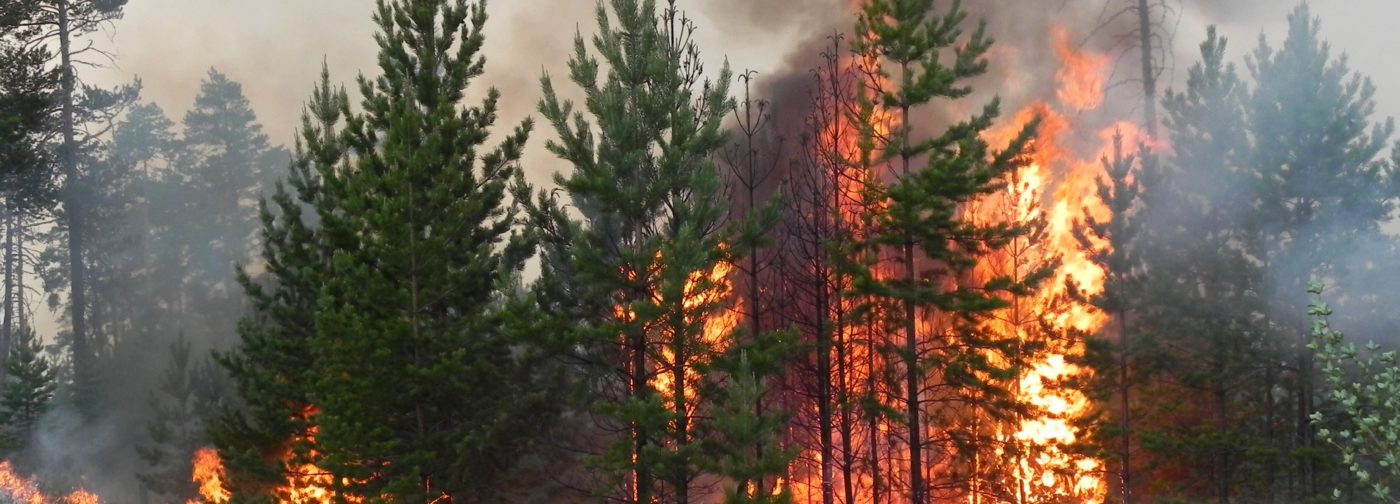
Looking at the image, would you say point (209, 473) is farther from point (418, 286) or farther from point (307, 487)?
point (418, 286)

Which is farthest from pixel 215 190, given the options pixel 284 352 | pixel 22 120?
pixel 284 352

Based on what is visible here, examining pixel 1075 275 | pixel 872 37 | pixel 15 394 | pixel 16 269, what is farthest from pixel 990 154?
pixel 16 269

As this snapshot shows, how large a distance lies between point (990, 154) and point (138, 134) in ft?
146

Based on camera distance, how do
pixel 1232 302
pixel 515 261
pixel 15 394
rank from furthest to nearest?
pixel 15 394 < pixel 1232 302 < pixel 515 261

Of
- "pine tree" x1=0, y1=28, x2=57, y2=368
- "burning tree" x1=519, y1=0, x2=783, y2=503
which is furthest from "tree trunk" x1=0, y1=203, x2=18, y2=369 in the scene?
"burning tree" x1=519, y1=0, x2=783, y2=503

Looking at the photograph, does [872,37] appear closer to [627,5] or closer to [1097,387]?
[627,5]

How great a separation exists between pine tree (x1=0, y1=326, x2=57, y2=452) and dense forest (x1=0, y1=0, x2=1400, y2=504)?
1.56 meters

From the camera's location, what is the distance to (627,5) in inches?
654

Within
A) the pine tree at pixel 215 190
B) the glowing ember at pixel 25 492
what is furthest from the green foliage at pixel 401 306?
the pine tree at pixel 215 190

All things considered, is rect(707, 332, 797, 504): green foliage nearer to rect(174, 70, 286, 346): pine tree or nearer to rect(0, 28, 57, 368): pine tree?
rect(0, 28, 57, 368): pine tree

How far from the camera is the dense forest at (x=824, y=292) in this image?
16.2 meters

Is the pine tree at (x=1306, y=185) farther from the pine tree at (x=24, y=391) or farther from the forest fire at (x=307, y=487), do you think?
the pine tree at (x=24, y=391)

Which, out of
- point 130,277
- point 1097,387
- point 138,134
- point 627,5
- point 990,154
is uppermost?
point 138,134

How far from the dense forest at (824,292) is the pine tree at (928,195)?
0.22 ft
